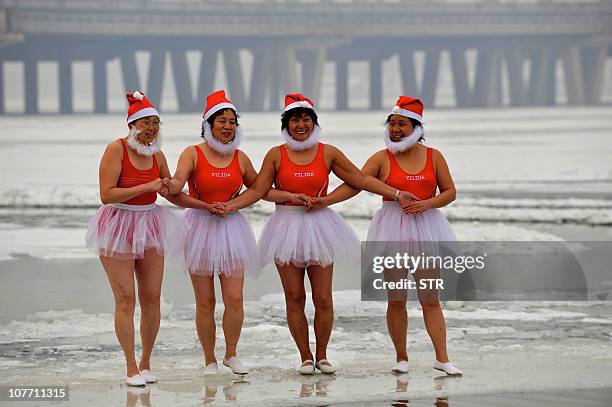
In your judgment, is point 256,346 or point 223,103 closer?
point 223,103

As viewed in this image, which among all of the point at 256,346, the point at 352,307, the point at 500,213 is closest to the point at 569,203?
the point at 500,213

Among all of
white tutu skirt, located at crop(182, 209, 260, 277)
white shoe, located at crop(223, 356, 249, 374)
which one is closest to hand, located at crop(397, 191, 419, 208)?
white tutu skirt, located at crop(182, 209, 260, 277)

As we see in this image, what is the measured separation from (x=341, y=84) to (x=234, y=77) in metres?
23.6

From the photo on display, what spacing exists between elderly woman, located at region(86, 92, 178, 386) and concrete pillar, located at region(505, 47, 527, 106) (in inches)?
6033

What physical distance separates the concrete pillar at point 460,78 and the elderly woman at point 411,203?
147319mm

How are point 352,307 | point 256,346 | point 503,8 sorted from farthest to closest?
1. point 503,8
2. point 352,307
3. point 256,346

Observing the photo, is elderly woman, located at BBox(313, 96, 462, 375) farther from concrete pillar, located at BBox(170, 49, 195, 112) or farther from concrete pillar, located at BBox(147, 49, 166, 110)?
concrete pillar, located at BBox(147, 49, 166, 110)

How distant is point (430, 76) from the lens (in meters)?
162

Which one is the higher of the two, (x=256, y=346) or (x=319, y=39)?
(x=319, y=39)

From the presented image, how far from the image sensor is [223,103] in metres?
8.27

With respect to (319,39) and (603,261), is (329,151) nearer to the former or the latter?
(603,261)

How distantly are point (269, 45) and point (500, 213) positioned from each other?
124m

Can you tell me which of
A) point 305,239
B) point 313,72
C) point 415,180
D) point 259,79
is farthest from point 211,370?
point 259,79

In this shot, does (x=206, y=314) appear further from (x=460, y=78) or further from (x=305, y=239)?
(x=460, y=78)
